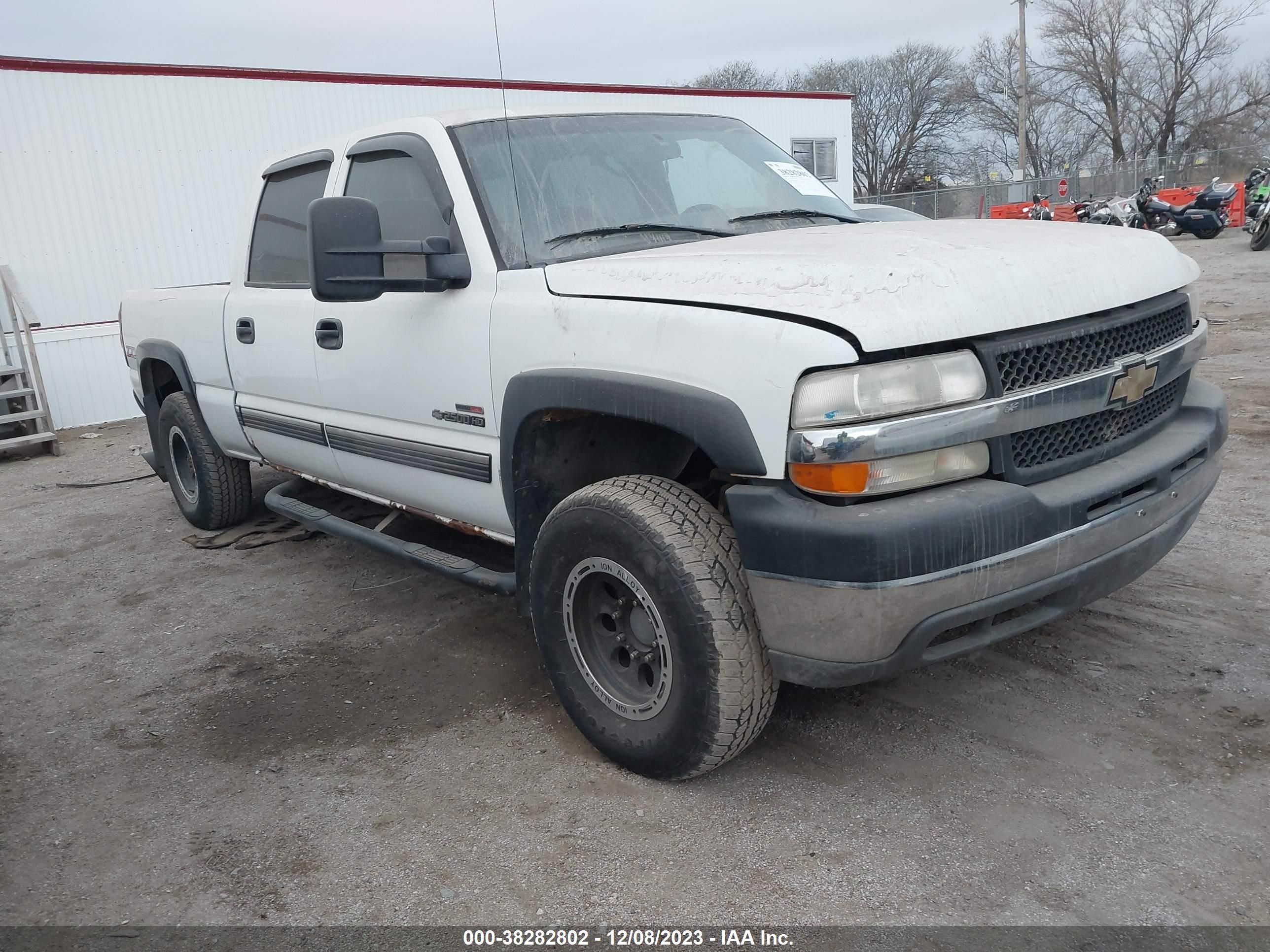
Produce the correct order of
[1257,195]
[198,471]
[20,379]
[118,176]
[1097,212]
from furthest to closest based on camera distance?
[1097,212], [1257,195], [118,176], [20,379], [198,471]

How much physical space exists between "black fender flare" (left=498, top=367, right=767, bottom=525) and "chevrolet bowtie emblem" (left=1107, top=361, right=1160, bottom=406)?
1.02 meters

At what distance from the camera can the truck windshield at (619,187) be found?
10.9ft

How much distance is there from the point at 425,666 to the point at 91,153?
32.2 feet

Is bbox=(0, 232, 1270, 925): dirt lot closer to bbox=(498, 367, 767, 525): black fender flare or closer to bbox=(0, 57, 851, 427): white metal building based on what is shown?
bbox=(498, 367, 767, 525): black fender flare

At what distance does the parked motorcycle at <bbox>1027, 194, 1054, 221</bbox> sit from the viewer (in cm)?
2397

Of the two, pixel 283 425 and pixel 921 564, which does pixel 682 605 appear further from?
pixel 283 425

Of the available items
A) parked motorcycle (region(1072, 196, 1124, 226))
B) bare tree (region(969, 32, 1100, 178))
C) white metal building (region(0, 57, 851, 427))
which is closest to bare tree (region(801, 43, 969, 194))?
bare tree (region(969, 32, 1100, 178))

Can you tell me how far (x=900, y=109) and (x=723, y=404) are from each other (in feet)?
192

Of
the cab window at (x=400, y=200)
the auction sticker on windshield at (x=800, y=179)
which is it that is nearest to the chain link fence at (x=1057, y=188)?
the auction sticker on windshield at (x=800, y=179)

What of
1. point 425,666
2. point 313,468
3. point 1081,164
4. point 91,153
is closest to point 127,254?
point 91,153

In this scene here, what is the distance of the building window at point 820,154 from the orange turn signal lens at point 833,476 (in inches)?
739

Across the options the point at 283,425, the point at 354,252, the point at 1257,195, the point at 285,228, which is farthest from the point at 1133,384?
the point at 1257,195

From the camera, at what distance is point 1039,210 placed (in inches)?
947

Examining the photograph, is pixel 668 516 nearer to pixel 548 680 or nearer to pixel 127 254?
pixel 548 680
